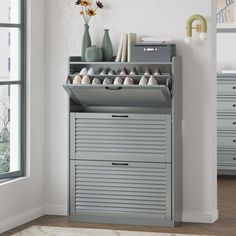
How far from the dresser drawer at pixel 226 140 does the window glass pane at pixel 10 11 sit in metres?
Answer: 3.39

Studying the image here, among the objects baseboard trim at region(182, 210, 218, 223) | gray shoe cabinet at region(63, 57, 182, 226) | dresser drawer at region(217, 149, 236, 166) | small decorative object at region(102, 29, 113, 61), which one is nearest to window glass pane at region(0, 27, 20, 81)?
gray shoe cabinet at region(63, 57, 182, 226)

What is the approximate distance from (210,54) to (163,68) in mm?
431

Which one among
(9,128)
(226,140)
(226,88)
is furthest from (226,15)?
(9,128)

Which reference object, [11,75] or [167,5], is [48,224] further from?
[167,5]

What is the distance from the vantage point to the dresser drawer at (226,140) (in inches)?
343

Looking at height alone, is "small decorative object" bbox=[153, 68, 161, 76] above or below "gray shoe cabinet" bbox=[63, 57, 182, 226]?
above

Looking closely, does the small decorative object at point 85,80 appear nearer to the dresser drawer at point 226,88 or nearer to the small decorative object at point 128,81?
the small decorative object at point 128,81

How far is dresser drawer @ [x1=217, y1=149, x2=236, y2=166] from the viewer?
872 centimetres

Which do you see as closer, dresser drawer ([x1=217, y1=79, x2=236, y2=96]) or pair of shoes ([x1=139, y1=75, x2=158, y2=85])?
pair of shoes ([x1=139, y1=75, x2=158, y2=85])

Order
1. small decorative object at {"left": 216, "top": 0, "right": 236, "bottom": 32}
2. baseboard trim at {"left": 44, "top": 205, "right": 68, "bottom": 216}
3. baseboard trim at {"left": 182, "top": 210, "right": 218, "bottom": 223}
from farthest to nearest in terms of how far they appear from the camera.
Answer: small decorative object at {"left": 216, "top": 0, "right": 236, "bottom": 32}
baseboard trim at {"left": 44, "top": 205, "right": 68, "bottom": 216}
baseboard trim at {"left": 182, "top": 210, "right": 218, "bottom": 223}

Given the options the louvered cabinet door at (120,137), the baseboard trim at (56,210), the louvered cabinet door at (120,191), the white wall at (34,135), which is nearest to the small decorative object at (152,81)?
the louvered cabinet door at (120,137)

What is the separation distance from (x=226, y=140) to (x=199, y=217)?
2.53 meters

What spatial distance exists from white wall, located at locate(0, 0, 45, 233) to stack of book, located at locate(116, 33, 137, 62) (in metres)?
0.78

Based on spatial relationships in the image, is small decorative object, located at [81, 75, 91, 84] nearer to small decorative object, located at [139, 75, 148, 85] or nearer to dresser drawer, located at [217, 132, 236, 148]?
small decorative object, located at [139, 75, 148, 85]
